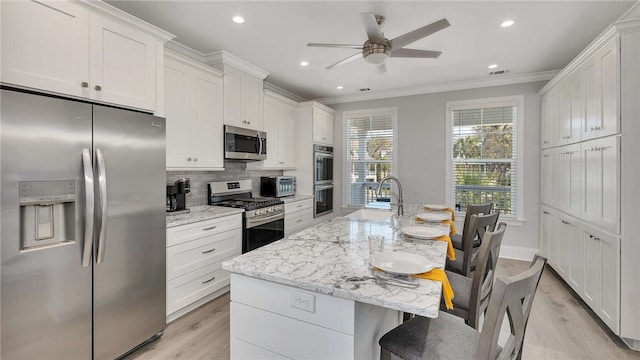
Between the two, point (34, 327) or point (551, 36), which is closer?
point (34, 327)

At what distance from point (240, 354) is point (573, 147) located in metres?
3.65

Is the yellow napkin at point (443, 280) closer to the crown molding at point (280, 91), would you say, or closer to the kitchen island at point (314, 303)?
the kitchen island at point (314, 303)

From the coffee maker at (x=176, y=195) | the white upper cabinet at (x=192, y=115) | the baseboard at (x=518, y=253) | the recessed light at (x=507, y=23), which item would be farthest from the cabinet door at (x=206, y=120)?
the baseboard at (x=518, y=253)

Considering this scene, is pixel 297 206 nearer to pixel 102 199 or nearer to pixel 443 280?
pixel 102 199

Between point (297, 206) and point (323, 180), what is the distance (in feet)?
3.05

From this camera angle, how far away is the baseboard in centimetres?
416

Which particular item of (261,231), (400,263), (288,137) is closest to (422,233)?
(400,263)

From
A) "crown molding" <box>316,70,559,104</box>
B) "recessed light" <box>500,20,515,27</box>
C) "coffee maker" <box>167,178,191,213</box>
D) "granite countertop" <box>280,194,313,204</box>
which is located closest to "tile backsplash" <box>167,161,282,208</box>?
"coffee maker" <box>167,178,191,213</box>

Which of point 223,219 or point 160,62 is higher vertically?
point 160,62

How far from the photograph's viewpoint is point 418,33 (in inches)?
82.4

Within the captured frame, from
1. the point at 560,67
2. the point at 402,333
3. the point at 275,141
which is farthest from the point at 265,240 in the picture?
the point at 560,67

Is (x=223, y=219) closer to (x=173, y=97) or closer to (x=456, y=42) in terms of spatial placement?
(x=173, y=97)

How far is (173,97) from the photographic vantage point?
8.87ft

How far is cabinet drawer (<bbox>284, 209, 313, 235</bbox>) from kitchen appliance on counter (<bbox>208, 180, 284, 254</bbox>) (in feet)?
0.56
